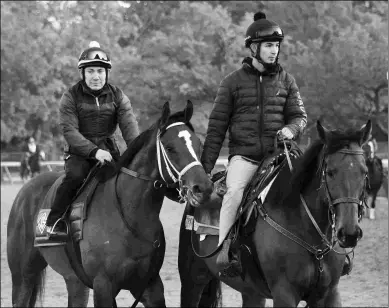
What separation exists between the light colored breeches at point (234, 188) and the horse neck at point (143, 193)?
58 centimetres

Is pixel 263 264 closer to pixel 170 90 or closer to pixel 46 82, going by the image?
pixel 170 90

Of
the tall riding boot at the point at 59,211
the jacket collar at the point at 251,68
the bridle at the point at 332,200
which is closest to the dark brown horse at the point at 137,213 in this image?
the tall riding boot at the point at 59,211

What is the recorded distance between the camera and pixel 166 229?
21609 mm

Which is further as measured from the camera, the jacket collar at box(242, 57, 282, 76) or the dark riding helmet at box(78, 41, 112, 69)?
the dark riding helmet at box(78, 41, 112, 69)

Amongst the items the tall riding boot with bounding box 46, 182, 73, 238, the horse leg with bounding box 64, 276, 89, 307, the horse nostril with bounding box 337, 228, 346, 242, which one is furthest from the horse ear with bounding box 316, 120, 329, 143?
the horse leg with bounding box 64, 276, 89, 307

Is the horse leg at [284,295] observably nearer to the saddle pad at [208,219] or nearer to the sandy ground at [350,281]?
the saddle pad at [208,219]

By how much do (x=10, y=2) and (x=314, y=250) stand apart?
50.3 m

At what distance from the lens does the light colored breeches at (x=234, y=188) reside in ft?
26.1

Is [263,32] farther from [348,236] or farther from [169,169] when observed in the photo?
[348,236]

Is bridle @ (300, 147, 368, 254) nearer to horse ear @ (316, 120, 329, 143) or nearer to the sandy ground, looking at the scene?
horse ear @ (316, 120, 329, 143)

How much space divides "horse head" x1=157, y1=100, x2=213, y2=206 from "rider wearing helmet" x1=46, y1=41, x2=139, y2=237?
1.11 meters

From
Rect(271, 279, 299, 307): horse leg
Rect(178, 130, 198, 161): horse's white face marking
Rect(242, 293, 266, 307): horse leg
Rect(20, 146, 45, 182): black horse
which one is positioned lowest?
Rect(20, 146, 45, 182): black horse

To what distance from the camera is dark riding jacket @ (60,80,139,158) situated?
875 centimetres

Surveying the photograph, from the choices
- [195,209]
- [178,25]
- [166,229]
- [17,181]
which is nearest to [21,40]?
[17,181]
